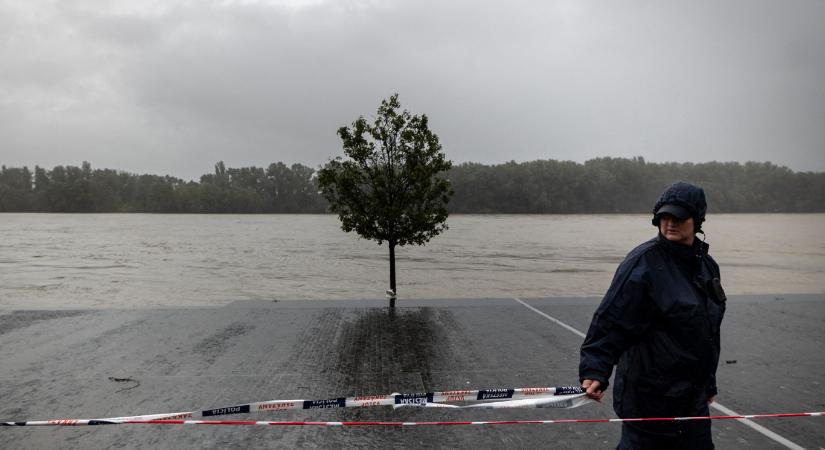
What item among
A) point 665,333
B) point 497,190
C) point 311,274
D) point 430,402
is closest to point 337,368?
point 430,402

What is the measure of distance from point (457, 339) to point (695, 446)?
18.7 ft

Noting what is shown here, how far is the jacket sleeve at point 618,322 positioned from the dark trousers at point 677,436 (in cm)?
29

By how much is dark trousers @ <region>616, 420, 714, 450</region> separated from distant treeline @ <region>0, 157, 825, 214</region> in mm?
112703

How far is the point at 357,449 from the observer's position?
4.27 metres

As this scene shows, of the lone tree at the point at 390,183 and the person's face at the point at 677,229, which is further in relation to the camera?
the lone tree at the point at 390,183

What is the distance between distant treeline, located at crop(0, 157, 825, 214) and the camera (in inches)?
4535

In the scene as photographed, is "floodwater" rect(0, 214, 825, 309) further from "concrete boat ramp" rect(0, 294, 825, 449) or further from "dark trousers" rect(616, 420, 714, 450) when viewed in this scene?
"dark trousers" rect(616, 420, 714, 450)

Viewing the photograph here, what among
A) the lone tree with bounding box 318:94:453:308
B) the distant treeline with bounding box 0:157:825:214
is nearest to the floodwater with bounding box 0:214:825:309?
the lone tree with bounding box 318:94:453:308

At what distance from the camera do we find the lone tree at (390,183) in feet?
41.9

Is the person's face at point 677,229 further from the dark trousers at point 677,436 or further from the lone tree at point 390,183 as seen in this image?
the lone tree at point 390,183

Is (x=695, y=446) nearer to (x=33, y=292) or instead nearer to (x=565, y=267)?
(x=33, y=292)

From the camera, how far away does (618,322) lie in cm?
276

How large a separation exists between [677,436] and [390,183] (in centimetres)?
1061

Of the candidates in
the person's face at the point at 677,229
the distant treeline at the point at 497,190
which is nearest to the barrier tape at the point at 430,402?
the person's face at the point at 677,229
